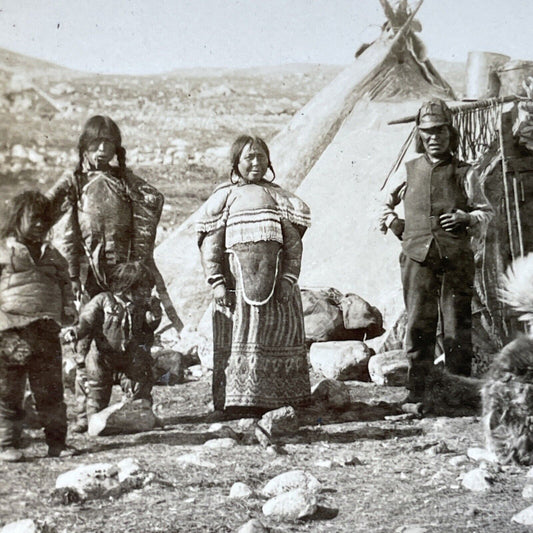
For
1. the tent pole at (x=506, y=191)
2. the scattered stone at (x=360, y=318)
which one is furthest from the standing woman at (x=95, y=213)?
the tent pole at (x=506, y=191)

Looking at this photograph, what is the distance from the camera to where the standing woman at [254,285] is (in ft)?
12.9

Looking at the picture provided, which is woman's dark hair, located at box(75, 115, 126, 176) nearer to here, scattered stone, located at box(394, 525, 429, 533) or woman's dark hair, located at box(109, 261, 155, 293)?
woman's dark hair, located at box(109, 261, 155, 293)

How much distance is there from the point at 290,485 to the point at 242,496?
0.20m

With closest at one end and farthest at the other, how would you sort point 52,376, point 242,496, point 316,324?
point 242,496 → point 52,376 → point 316,324

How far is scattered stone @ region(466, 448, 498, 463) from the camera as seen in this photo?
3326mm

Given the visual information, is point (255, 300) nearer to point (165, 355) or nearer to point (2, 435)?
point (165, 355)

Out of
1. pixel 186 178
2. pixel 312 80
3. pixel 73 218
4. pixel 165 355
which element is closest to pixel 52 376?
pixel 73 218

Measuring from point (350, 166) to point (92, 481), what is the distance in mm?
3887

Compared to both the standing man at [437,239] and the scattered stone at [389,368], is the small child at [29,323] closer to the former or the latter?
the standing man at [437,239]

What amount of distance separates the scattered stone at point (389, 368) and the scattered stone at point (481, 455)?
1.24 m

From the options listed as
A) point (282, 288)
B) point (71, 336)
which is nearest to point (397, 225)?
point (282, 288)

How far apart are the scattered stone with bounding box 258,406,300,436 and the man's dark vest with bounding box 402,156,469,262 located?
1056mm

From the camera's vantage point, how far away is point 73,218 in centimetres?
377

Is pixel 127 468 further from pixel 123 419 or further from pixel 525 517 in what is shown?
pixel 525 517
